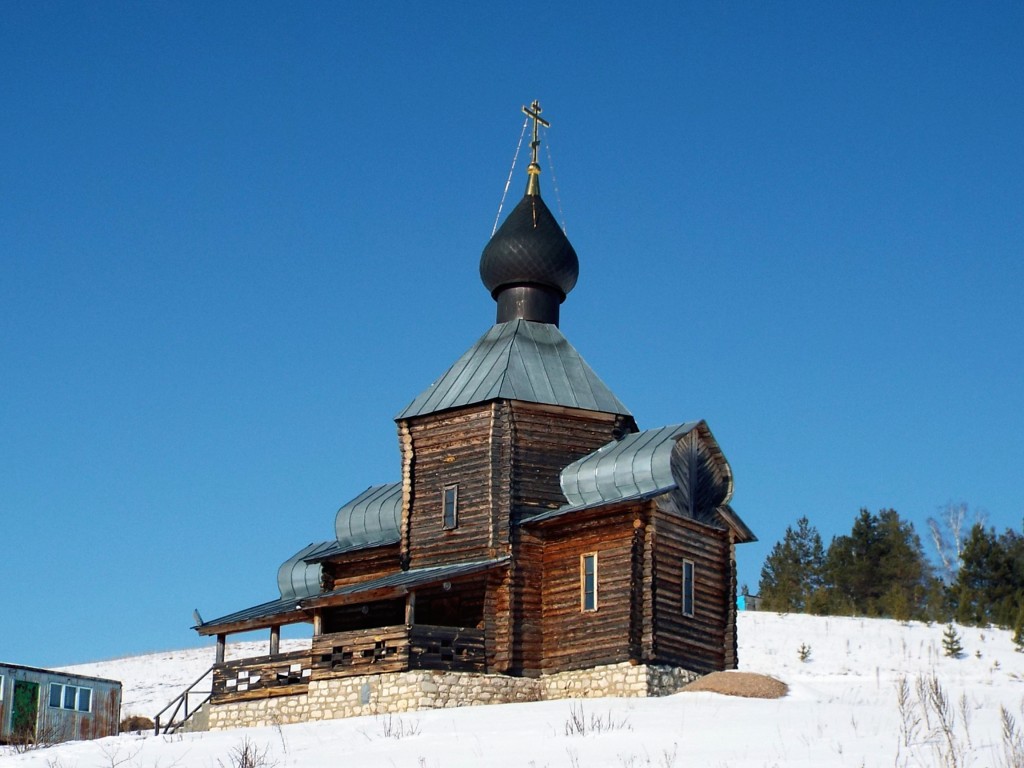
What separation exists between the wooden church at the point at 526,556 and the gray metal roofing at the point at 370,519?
0.11 m

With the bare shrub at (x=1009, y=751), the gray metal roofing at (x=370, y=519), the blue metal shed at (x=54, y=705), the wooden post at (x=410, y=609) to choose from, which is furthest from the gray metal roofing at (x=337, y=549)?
the bare shrub at (x=1009, y=751)

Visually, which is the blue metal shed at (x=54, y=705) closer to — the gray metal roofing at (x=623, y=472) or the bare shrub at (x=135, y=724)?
the bare shrub at (x=135, y=724)

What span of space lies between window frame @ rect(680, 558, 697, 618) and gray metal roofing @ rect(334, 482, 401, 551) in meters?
6.42

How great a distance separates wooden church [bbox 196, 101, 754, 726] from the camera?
85.5ft

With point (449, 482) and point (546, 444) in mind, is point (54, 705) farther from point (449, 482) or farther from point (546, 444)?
point (546, 444)

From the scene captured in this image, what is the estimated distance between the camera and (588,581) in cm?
2655

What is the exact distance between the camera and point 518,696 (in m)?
26.2

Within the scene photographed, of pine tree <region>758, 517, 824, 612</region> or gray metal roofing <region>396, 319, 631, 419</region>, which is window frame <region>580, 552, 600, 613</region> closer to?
gray metal roofing <region>396, 319, 631, 419</region>

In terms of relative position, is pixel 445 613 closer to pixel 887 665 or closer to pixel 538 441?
pixel 538 441

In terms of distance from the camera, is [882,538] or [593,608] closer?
[593,608]

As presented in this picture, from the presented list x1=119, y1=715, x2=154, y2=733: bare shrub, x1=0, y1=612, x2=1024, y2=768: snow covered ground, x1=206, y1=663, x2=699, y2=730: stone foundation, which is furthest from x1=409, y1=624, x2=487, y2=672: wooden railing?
x1=119, y1=715, x2=154, y2=733: bare shrub

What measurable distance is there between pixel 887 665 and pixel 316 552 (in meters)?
17.2

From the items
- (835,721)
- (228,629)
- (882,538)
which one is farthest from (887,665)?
(835,721)

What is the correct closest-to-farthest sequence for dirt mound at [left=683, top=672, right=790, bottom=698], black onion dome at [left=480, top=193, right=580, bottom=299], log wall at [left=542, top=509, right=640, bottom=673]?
dirt mound at [left=683, top=672, right=790, bottom=698] → log wall at [left=542, top=509, right=640, bottom=673] → black onion dome at [left=480, top=193, right=580, bottom=299]
